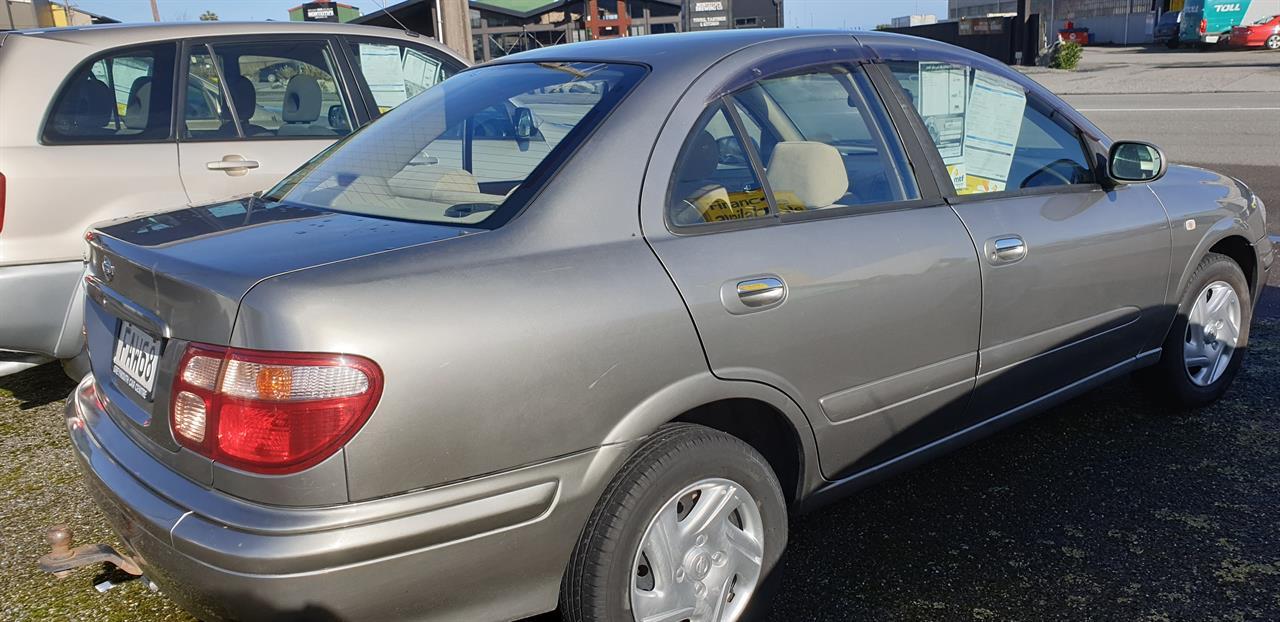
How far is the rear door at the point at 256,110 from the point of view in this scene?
4.61m

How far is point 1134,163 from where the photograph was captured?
357cm

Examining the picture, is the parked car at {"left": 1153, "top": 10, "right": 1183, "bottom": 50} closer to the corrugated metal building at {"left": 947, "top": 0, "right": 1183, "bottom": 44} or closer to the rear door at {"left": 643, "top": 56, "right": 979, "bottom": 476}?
the corrugated metal building at {"left": 947, "top": 0, "right": 1183, "bottom": 44}

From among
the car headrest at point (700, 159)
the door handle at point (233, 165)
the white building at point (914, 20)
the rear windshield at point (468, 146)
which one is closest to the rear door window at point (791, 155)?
the car headrest at point (700, 159)

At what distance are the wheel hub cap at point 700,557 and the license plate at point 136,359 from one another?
113 cm

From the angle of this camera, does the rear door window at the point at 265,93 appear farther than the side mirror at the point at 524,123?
Yes

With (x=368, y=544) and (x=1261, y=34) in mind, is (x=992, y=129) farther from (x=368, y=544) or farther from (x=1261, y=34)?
(x=1261, y=34)

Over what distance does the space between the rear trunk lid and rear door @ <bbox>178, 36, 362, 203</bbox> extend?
1947 millimetres

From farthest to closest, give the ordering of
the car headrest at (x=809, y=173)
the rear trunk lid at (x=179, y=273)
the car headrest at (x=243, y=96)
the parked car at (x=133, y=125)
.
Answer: the car headrest at (x=243, y=96) → the parked car at (x=133, y=125) → the car headrest at (x=809, y=173) → the rear trunk lid at (x=179, y=273)

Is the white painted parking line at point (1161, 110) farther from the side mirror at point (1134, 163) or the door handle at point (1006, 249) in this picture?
the door handle at point (1006, 249)

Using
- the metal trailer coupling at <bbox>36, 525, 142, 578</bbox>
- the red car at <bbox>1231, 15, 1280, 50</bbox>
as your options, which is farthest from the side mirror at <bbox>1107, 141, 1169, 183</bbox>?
the red car at <bbox>1231, 15, 1280, 50</bbox>

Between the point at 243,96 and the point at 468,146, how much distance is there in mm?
2615

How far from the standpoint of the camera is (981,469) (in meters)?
3.71

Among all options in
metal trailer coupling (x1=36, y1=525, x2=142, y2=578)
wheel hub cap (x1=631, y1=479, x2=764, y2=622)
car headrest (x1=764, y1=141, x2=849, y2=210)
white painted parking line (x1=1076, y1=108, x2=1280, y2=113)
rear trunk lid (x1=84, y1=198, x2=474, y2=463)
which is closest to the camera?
rear trunk lid (x1=84, y1=198, x2=474, y2=463)

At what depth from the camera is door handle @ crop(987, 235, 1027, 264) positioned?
304 cm
